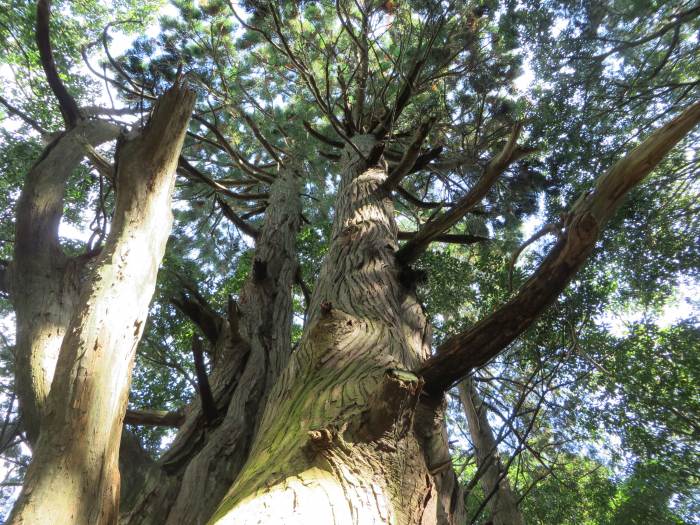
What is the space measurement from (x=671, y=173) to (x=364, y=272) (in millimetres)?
5649

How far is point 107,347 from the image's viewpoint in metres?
1.52

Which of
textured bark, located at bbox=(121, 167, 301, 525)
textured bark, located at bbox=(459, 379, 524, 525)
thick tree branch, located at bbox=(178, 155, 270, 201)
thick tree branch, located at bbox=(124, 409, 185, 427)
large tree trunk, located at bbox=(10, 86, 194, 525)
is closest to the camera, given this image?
large tree trunk, located at bbox=(10, 86, 194, 525)

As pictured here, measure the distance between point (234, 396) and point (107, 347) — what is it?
1.66 meters

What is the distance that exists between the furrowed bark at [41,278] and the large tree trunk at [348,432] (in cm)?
114

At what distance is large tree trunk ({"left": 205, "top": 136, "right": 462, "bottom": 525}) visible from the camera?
116cm

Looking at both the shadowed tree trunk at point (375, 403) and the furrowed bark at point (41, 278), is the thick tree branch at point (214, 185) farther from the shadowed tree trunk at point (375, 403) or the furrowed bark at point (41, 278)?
the shadowed tree trunk at point (375, 403)

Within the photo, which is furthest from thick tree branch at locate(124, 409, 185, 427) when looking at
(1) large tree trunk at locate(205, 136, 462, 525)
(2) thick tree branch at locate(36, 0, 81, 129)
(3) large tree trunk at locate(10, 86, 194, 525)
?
(2) thick tree branch at locate(36, 0, 81, 129)

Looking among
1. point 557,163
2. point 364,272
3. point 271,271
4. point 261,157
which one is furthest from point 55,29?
point 557,163

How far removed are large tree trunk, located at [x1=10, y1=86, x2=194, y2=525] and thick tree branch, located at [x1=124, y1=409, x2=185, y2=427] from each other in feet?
5.54

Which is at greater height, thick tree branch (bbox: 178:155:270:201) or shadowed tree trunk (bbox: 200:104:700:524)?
thick tree branch (bbox: 178:155:270:201)

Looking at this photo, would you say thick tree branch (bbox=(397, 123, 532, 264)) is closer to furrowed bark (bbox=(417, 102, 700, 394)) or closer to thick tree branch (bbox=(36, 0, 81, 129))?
furrowed bark (bbox=(417, 102, 700, 394))

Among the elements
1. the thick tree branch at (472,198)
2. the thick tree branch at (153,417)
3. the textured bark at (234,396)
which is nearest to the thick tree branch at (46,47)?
the textured bark at (234,396)

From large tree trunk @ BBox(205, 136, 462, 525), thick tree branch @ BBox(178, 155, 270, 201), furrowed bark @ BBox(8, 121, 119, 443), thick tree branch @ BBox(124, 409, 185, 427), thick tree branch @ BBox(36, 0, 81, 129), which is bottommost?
large tree trunk @ BBox(205, 136, 462, 525)

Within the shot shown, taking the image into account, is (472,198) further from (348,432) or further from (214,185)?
(214,185)
